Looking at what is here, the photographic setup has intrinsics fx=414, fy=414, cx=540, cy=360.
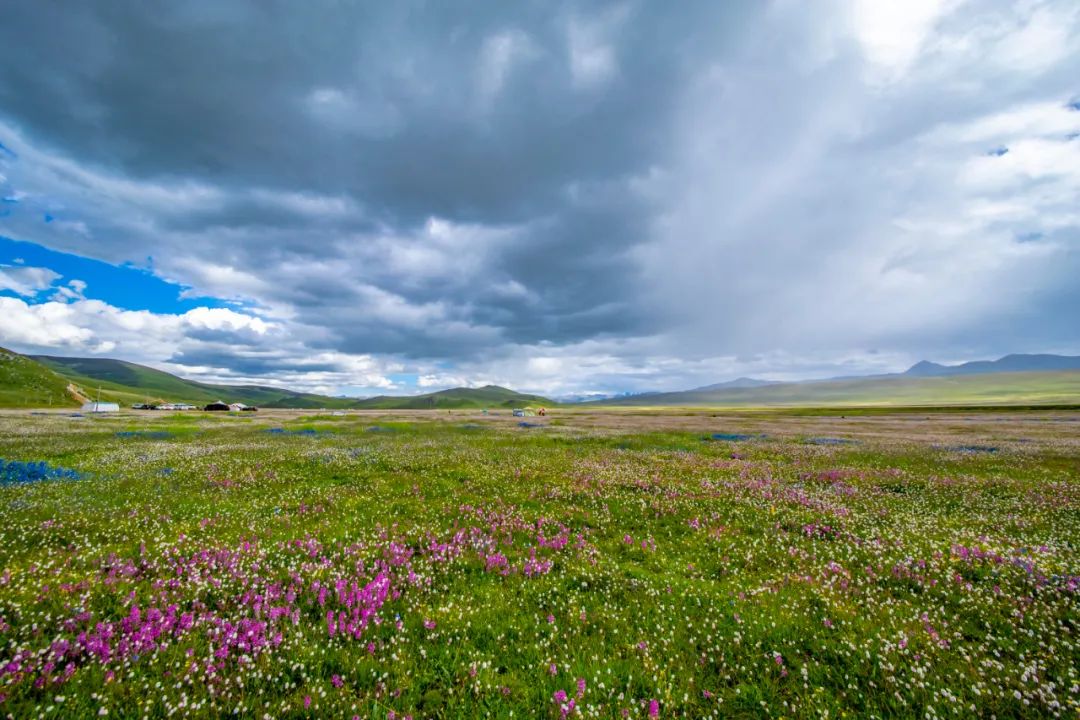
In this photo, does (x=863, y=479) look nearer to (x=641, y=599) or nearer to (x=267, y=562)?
(x=641, y=599)

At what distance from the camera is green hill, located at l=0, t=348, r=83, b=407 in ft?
436

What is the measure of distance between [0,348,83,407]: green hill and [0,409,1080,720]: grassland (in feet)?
603

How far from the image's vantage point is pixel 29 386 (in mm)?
148750

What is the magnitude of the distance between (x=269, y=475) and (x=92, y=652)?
43.6ft

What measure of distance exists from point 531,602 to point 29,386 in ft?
758

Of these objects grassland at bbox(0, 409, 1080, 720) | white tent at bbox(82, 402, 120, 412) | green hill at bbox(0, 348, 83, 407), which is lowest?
grassland at bbox(0, 409, 1080, 720)

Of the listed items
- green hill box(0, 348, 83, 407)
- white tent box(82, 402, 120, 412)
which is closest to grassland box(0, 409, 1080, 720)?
white tent box(82, 402, 120, 412)

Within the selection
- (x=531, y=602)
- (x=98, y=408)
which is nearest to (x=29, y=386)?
(x=98, y=408)

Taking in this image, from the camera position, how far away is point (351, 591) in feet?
26.1

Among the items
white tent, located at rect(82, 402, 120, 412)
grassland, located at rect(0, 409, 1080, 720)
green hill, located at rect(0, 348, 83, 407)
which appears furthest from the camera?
green hill, located at rect(0, 348, 83, 407)

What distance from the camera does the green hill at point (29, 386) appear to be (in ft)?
436

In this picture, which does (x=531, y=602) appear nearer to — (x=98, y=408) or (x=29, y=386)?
(x=98, y=408)

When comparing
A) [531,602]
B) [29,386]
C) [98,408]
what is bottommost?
[531,602]

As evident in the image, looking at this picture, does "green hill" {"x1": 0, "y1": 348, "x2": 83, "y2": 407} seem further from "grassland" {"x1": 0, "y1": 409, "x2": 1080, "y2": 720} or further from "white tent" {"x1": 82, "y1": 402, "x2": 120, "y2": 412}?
"grassland" {"x1": 0, "y1": 409, "x2": 1080, "y2": 720}
